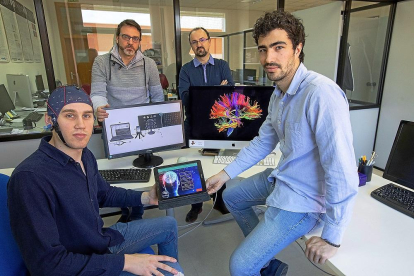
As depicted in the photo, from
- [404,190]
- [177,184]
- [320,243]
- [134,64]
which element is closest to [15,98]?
[134,64]

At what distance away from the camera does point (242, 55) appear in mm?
4469

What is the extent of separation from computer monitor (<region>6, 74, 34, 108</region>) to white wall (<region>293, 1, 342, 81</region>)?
3.43m

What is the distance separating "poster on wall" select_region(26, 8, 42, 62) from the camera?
2.47m

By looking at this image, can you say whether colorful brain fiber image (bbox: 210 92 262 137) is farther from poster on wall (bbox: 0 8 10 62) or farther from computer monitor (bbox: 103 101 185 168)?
poster on wall (bbox: 0 8 10 62)

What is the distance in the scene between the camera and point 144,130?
168 centimetres

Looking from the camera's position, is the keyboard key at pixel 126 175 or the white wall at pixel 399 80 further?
the white wall at pixel 399 80

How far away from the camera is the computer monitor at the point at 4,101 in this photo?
2.46 meters

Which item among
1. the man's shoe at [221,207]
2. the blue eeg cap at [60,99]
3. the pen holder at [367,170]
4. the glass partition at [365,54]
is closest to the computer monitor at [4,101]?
the blue eeg cap at [60,99]

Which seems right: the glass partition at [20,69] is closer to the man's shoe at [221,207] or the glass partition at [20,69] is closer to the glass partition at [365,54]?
the man's shoe at [221,207]

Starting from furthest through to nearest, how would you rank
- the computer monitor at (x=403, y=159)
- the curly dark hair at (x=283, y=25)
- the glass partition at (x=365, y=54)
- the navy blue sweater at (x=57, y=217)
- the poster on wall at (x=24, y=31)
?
the glass partition at (x=365, y=54)
the poster on wall at (x=24, y=31)
the computer monitor at (x=403, y=159)
the curly dark hair at (x=283, y=25)
the navy blue sweater at (x=57, y=217)

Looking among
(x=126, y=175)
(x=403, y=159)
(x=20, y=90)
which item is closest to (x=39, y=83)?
(x=20, y=90)

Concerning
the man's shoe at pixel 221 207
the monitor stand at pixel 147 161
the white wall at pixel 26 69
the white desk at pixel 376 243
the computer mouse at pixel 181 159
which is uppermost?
the white wall at pixel 26 69

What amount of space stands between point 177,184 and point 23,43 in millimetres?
2760

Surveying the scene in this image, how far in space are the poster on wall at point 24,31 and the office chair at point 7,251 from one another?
2.49m
